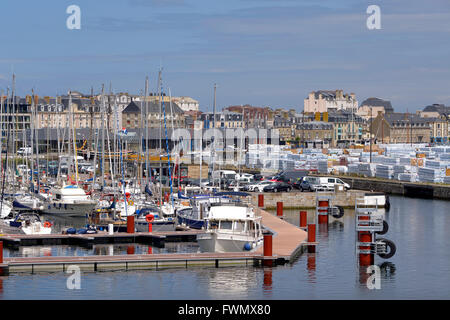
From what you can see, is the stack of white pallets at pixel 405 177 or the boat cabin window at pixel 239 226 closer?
the boat cabin window at pixel 239 226

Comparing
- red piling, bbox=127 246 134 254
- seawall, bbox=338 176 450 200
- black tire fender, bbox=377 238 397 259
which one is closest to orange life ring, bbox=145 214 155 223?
red piling, bbox=127 246 134 254

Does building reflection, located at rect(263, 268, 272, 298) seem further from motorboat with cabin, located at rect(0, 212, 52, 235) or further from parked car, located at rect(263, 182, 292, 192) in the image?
parked car, located at rect(263, 182, 292, 192)

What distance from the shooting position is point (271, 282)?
40.1 metres

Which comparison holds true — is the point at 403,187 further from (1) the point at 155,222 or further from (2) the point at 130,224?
(2) the point at 130,224

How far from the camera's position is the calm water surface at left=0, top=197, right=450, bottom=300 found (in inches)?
1499

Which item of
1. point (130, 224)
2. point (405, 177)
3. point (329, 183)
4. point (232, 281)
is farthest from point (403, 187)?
point (232, 281)

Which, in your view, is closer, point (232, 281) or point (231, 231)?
point (232, 281)

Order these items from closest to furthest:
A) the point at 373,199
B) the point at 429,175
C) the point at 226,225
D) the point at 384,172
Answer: the point at 226,225, the point at 373,199, the point at 429,175, the point at 384,172

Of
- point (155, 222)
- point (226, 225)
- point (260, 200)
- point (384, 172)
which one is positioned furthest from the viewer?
point (384, 172)

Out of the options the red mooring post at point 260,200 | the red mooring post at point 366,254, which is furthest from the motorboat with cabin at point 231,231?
A: the red mooring post at point 260,200

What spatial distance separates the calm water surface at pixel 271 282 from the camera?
125 ft

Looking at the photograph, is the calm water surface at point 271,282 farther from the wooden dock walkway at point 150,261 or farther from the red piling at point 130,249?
the wooden dock walkway at point 150,261

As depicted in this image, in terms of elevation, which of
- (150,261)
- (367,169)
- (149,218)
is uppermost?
(367,169)
